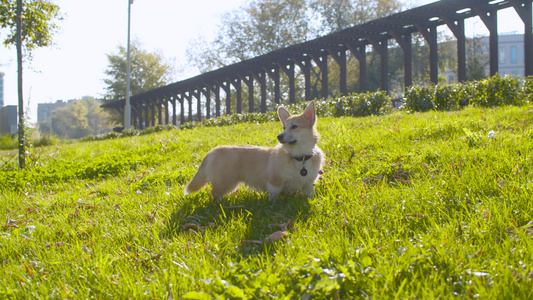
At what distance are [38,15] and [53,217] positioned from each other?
7196 mm

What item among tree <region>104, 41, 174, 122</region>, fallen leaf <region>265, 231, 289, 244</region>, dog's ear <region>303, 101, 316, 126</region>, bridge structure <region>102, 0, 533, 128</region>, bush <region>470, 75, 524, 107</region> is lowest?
fallen leaf <region>265, 231, 289, 244</region>

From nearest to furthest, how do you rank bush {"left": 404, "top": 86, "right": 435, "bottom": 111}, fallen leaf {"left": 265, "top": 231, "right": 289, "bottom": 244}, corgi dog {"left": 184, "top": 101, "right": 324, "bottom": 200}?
fallen leaf {"left": 265, "top": 231, "right": 289, "bottom": 244} < corgi dog {"left": 184, "top": 101, "right": 324, "bottom": 200} < bush {"left": 404, "top": 86, "right": 435, "bottom": 111}

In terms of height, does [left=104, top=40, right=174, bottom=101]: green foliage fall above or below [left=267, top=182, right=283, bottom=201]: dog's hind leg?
above

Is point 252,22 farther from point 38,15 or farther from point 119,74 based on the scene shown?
point 38,15

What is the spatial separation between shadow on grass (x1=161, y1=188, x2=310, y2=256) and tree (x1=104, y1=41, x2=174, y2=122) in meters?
55.5

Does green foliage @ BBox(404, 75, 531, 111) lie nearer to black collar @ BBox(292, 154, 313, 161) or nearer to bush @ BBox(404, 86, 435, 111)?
bush @ BBox(404, 86, 435, 111)

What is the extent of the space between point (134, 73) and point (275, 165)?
56.7 metres

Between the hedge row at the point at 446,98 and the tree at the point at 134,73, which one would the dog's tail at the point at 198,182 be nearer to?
the hedge row at the point at 446,98

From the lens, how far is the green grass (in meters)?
2.09

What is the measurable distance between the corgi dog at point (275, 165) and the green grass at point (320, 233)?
143 mm

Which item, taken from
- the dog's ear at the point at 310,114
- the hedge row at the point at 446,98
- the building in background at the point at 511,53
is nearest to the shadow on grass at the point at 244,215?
the dog's ear at the point at 310,114

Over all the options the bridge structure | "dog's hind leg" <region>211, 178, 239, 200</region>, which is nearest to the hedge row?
the bridge structure

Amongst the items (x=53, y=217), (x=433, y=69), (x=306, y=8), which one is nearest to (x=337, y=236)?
(x=53, y=217)

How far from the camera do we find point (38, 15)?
9.36 metres
